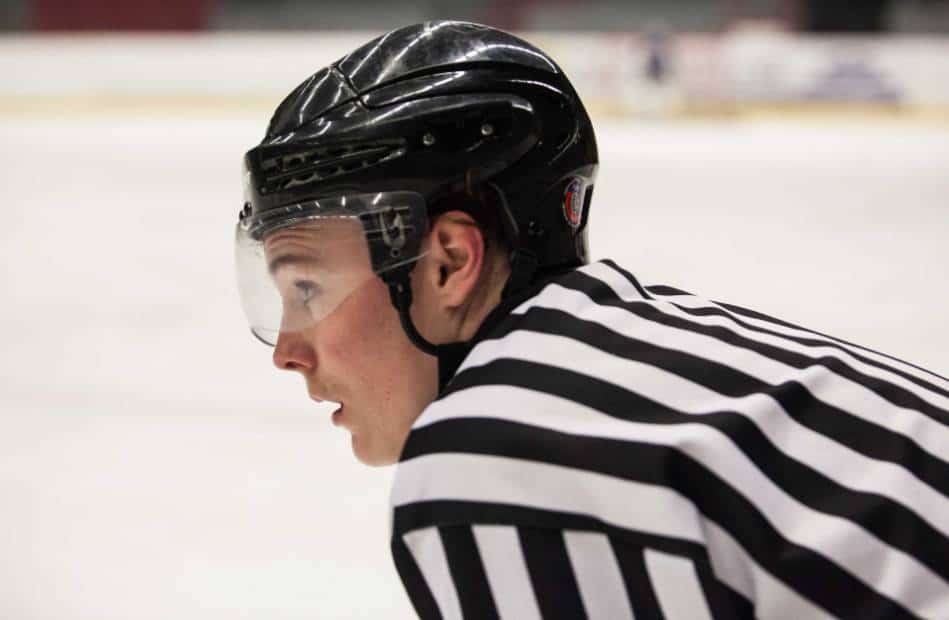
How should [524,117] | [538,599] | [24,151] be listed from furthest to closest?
[24,151] < [524,117] < [538,599]

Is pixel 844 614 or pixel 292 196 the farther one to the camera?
pixel 292 196

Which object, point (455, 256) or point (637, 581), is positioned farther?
point (455, 256)

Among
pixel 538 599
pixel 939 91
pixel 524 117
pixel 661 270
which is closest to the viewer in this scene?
pixel 538 599

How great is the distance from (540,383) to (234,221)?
4757 millimetres

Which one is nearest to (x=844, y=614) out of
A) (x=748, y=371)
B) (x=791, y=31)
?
(x=748, y=371)

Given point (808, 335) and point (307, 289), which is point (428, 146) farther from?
point (808, 335)

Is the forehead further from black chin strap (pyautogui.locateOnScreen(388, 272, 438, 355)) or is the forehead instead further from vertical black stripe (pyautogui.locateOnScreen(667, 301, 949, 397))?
vertical black stripe (pyautogui.locateOnScreen(667, 301, 949, 397))

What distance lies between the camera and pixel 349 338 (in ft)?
3.67

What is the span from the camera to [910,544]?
2.90ft

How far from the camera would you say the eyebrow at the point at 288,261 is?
1115 millimetres

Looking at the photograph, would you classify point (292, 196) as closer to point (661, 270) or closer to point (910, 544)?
point (910, 544)

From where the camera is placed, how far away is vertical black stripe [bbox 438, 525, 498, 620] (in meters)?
0.87

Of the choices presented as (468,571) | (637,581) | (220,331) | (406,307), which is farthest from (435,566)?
(220,331)

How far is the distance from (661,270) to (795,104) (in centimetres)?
520
